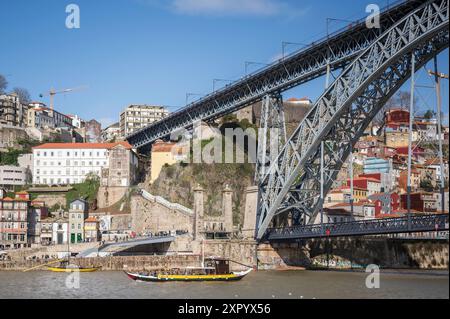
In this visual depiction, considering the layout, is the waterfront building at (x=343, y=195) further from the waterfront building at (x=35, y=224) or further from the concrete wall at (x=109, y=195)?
the waterfront building at (x=35, y=224)

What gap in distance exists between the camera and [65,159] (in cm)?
9038

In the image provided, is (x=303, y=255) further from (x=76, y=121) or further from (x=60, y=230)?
(x=76, y=121)

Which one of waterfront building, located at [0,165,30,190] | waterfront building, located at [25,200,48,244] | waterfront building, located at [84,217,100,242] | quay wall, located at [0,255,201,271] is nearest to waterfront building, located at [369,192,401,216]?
quay wall, located at [0,255,201,271]

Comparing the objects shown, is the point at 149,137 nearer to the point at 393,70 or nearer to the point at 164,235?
the point at 164,235

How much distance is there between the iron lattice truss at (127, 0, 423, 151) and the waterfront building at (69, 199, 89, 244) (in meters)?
14.6

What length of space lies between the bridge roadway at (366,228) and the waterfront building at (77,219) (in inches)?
970

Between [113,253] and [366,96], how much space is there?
2698 cm

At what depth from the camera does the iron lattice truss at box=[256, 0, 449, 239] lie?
4200cm

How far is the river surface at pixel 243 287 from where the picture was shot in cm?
3481

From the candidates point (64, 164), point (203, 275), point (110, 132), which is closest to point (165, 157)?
point (64, 164)

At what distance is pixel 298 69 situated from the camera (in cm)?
5472

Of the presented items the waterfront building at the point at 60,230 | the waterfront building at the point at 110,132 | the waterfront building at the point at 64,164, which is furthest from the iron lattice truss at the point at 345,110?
the waterfront building at the point at 110,132

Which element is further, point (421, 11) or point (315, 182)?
point (315, 182)
